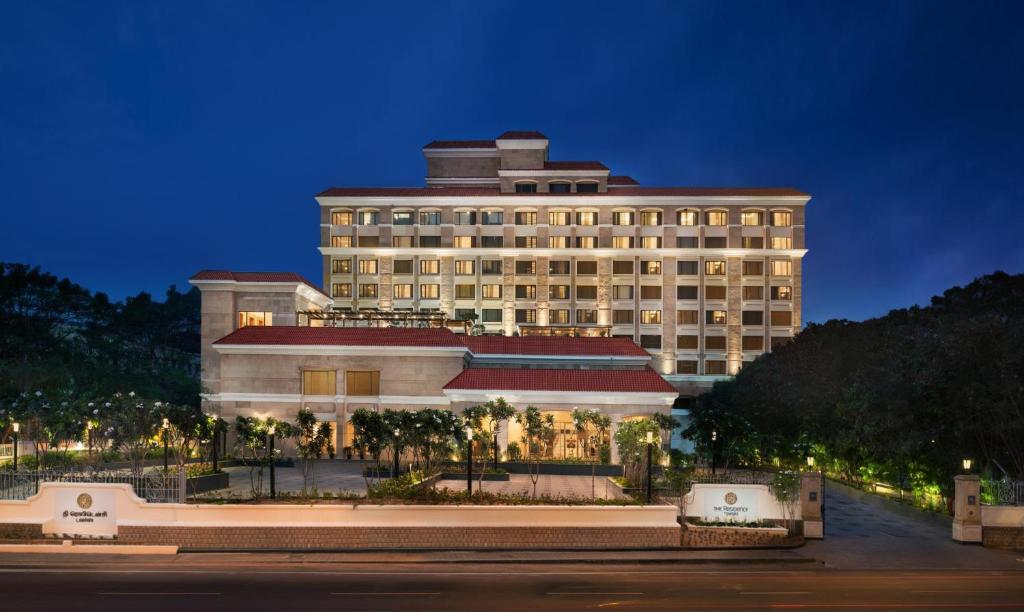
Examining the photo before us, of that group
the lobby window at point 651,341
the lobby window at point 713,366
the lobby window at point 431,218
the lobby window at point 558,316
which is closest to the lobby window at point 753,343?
the lobby window at point 713,366

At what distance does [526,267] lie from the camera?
301 feet

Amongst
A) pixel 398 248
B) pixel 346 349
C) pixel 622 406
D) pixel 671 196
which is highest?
pixel 671 196

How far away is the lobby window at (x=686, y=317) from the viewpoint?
9025cm

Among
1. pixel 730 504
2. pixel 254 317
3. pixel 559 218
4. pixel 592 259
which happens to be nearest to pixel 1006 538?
pixel 730 504

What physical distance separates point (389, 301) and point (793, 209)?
50019mm

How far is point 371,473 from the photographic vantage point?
1479 inches

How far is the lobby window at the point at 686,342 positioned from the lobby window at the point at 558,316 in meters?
13.7

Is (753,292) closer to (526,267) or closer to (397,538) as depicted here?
(526,267)

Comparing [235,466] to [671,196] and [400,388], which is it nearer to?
[400,388]

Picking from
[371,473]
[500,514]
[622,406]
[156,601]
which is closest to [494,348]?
[622,406]

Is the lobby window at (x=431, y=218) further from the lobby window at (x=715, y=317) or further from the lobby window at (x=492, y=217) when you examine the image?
the lobby window at (x=715, y=317)

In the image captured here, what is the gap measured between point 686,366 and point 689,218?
17.9 meters

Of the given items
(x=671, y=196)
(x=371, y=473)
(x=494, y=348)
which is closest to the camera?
(x=371, y=473)

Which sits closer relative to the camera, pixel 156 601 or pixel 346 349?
pixel 156 601
